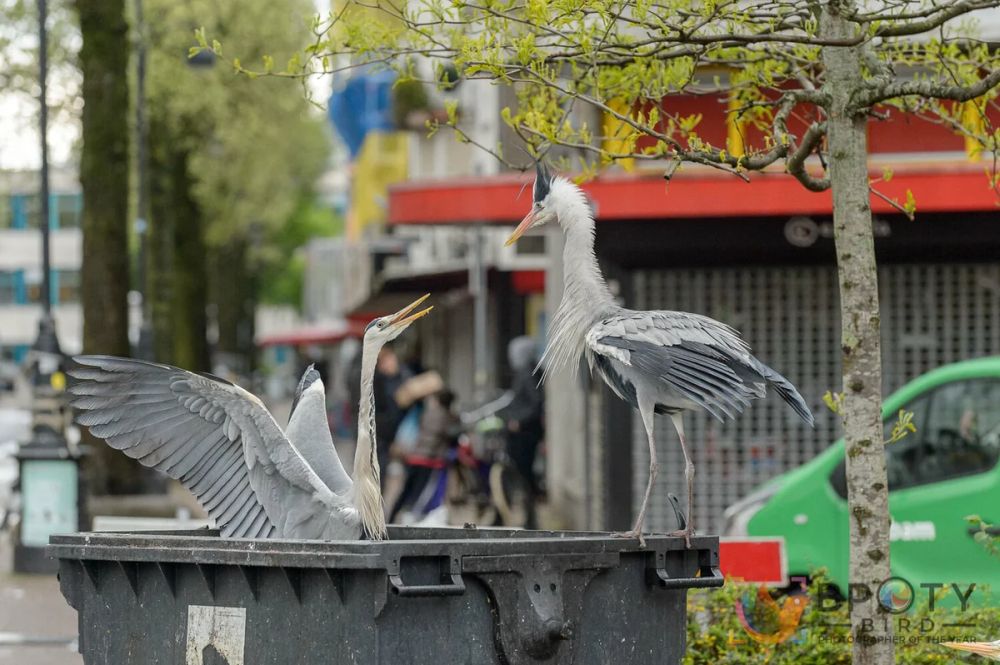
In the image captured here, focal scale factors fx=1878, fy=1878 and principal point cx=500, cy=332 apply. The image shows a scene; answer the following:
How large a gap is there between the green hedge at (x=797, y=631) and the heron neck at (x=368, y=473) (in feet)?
5.33

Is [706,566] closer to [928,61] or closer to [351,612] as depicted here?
[351,612]

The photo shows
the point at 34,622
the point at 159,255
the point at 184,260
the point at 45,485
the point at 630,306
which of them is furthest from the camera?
the point at 184,260

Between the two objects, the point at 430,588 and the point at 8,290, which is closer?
the point at 430,588

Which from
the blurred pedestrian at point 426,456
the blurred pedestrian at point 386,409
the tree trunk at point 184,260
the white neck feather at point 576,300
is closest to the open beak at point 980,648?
the white neck feather at point 576,300

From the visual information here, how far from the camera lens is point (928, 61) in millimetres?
8930

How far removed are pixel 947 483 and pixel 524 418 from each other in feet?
25.3

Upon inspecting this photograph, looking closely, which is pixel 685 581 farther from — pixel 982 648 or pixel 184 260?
pixel 184 260

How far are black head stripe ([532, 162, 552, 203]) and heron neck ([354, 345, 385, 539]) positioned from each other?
952mm

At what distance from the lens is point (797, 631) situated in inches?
324

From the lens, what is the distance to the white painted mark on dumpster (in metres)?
6.09

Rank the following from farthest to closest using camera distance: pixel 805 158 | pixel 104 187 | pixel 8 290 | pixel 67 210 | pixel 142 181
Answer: pixel 8 290, pixel 67 210, pixel 142 181, pixel 104 187, pixel 805 158

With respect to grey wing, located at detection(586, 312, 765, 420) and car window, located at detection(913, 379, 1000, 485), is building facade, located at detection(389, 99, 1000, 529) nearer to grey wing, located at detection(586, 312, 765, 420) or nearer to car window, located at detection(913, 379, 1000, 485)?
car window, located at detection(913, 379, 1000, 485)

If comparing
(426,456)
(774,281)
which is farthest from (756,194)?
(426,456)

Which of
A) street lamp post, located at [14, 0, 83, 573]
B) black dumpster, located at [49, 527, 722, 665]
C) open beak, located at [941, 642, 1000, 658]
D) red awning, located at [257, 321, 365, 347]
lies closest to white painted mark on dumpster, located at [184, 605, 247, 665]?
black dumpster, located at [49, 527, 722, 665]
